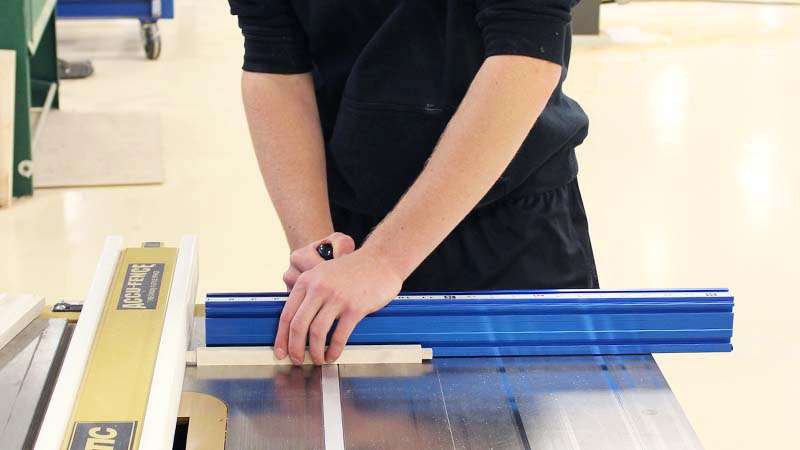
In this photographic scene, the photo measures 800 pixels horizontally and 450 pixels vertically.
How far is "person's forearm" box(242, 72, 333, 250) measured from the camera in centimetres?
153

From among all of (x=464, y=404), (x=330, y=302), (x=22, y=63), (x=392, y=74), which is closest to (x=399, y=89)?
(x=392, y=74)

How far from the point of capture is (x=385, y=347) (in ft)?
4.20

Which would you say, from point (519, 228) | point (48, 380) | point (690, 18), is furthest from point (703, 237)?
point (690, 18)

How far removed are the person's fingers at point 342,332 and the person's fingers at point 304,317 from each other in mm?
29

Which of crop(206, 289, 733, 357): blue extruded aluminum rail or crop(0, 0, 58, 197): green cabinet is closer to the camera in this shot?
crop(206, 289, 733, 357): blue extruded aluminum rail

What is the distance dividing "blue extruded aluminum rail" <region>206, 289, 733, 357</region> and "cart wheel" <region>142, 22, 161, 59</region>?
479 centimetres

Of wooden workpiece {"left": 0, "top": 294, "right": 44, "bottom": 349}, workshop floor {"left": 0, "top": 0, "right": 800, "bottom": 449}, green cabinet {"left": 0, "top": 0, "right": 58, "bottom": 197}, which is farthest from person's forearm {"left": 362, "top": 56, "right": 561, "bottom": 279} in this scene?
green cabinet {"left": 0, "top": 0, "right": 58, "bottom": 197}

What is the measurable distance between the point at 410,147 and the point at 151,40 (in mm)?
4659

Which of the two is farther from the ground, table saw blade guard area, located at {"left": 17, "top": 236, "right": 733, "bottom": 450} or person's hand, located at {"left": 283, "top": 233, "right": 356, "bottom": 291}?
person's hand, located at {"left": 283, "top": 233, "right": 356, "bottom": 291}

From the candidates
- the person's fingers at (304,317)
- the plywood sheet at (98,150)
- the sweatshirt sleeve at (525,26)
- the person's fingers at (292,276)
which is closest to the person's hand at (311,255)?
the person's fingers at (292,276)

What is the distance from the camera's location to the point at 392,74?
1.45 metres

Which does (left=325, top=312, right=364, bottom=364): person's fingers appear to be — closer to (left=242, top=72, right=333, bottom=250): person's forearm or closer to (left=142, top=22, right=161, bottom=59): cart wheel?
(left=242, top=72, right=333, bottom=250): person's forearm

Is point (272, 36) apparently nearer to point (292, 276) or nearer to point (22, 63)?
point (292, 276)

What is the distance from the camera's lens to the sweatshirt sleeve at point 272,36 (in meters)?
1.51
